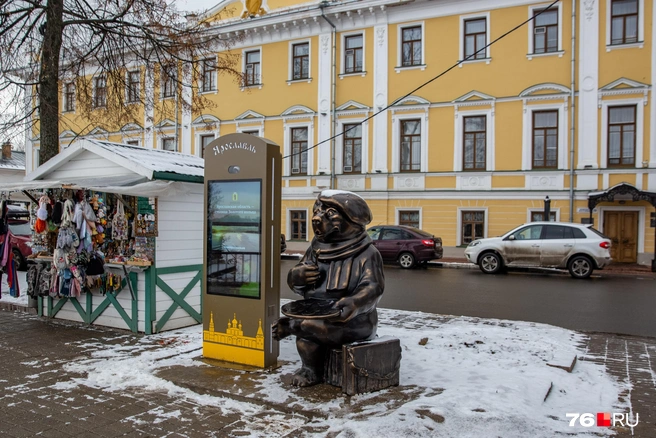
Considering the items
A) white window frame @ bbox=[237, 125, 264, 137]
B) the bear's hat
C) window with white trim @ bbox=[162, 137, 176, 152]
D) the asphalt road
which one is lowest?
the asphalt road

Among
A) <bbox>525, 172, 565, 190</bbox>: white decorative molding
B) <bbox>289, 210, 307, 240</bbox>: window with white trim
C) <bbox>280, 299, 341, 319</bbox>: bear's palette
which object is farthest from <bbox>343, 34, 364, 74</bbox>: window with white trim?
<bbox>280, 299, 341, 319</bbox>: bear's palette

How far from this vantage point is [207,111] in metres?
26.9

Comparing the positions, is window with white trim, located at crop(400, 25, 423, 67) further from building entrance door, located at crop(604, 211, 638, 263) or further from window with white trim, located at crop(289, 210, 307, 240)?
building entrance door, located at crop(604, 211, 638, 263)

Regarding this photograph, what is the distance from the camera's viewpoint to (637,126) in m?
19.0

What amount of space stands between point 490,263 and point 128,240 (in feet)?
38.8

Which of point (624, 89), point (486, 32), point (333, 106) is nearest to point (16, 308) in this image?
point (333, 106)

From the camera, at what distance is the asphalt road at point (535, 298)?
9.26 meters

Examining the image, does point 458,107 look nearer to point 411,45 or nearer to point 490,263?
point 411,45

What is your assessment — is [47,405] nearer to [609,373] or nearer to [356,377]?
[356,377]

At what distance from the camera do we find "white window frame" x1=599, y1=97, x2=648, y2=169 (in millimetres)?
18922

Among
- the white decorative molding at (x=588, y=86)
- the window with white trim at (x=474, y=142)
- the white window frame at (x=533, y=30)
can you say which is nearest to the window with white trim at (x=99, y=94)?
the window with white trim at (x=474, y=142)

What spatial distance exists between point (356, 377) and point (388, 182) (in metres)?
18.2

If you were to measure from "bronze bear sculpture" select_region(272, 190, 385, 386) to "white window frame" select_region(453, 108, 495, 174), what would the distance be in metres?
17.0

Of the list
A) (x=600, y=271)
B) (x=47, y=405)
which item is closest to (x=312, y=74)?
(x=600, y=271)
